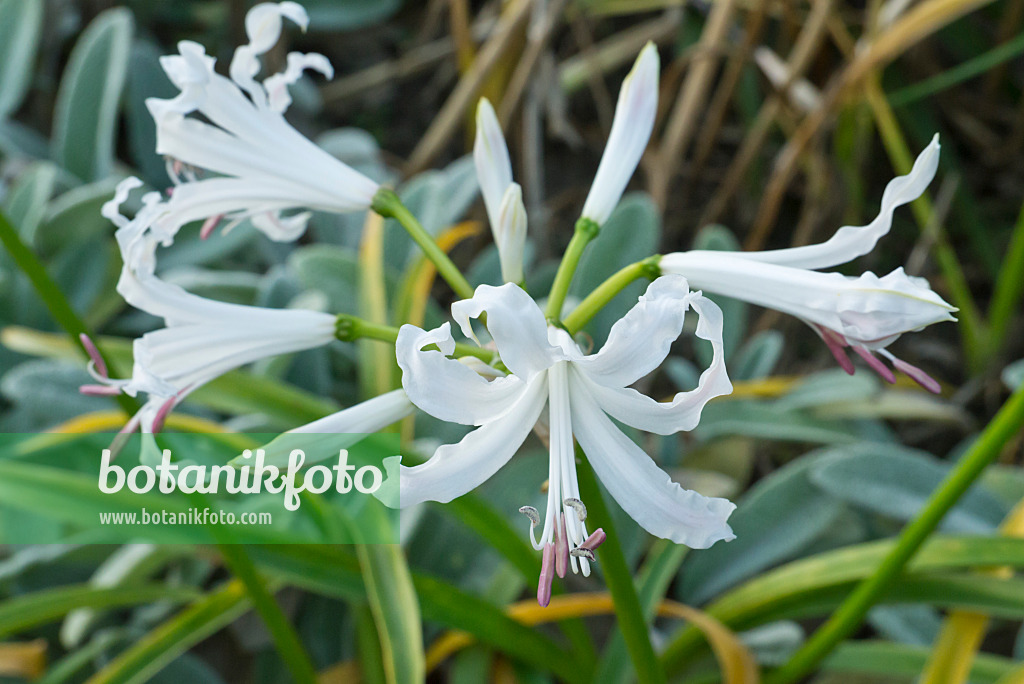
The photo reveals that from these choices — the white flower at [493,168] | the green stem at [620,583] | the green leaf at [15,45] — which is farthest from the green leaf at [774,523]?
the green leaf at [15,45]

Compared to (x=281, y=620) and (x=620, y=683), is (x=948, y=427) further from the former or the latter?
(x=281, y=620)

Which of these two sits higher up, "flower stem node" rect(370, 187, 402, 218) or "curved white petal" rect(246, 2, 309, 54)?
"curved white petal" rect(246, 2, 309, 54)

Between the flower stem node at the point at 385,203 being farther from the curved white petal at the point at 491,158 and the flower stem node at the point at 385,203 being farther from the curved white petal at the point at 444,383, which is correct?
the curved white petal at the point at 444,383

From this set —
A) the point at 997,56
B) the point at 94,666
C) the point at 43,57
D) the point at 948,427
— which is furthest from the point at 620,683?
the point at 43,57

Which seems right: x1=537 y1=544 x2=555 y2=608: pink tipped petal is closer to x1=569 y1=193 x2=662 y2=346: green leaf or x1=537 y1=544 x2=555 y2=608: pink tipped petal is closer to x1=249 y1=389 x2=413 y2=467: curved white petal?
x1=249 y1=389 x2=413 y2=467: curved white petal

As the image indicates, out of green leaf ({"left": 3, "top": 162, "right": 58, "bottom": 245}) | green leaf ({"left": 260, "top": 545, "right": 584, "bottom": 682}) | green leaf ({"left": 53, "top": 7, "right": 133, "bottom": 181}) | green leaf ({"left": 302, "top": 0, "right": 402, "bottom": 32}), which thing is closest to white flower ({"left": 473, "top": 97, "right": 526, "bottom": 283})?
green leaf ({"left": 260, "top": 545, "right": 584, "bottom": 682})

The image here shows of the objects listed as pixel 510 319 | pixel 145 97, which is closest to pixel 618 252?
pixel 510 319

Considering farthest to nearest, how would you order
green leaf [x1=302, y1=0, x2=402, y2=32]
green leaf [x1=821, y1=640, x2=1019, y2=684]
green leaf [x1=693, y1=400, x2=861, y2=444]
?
green leaf [x1=302, y1=0, x2=402, y2=32] → green leaf [x1=693, y1=400, x2=861, y2=444] → green leaf [x1=821, y1=640, x2=1019, y2=684]
